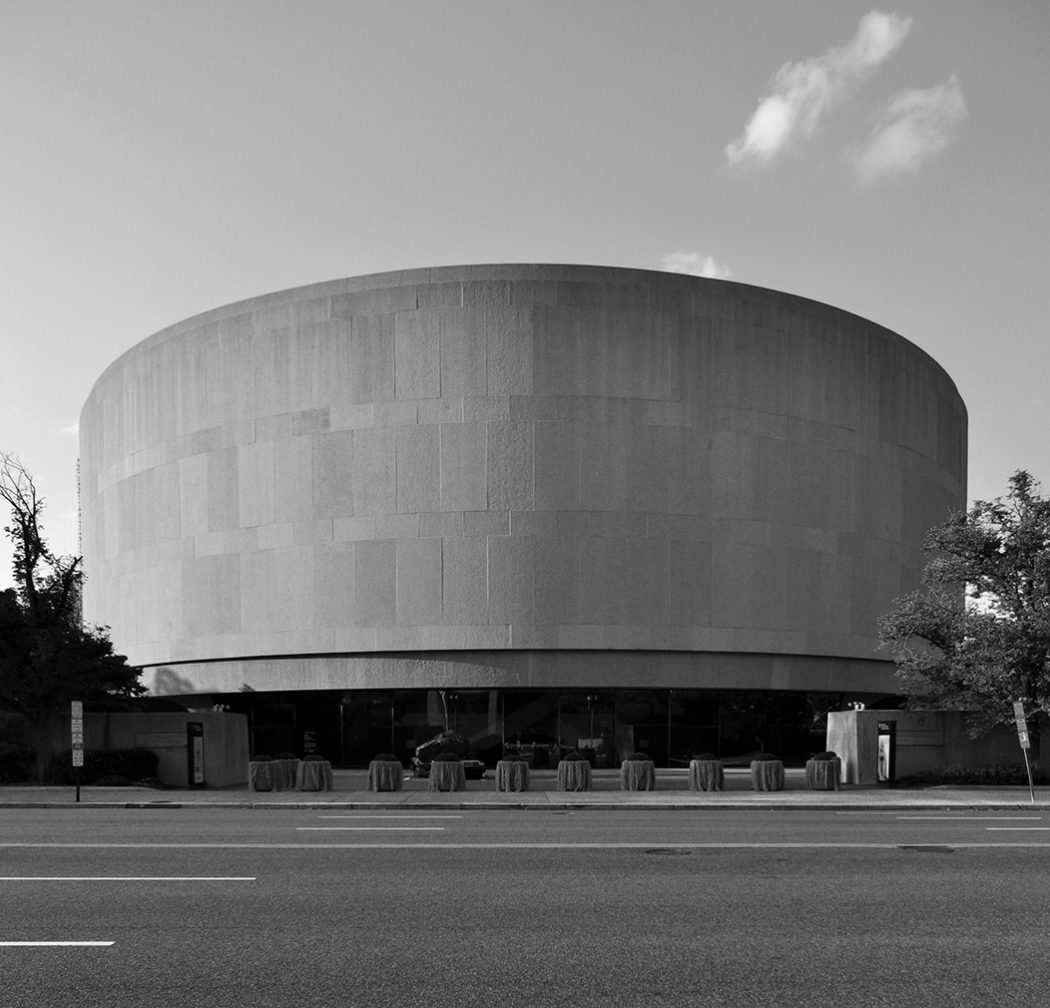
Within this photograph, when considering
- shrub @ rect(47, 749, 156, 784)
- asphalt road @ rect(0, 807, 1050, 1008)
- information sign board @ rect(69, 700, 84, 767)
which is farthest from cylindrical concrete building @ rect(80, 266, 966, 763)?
asphalt road @ rect(0, 807, 1050, 1008)

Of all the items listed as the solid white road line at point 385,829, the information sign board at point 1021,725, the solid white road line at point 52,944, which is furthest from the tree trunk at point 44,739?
the information sign board at point 1021,725

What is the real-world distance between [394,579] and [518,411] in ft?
26.4

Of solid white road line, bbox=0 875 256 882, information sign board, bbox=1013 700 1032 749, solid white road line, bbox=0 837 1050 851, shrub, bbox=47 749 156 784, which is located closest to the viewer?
solid white road line, bbox=0 875 256 882

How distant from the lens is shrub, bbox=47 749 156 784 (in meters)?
32.7

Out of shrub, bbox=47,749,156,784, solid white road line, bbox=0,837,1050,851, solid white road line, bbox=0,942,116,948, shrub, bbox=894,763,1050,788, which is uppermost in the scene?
solid white road line, bbox=0,942,116,948

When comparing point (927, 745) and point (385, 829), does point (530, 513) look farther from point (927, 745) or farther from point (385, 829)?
point (385, 829)

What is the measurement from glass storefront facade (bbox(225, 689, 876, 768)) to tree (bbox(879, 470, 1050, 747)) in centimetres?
1148

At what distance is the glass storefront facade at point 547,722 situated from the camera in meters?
42.6

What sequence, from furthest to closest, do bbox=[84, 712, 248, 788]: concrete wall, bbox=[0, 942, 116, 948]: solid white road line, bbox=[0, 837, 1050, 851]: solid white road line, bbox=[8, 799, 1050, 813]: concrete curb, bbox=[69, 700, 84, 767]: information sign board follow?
1. bbox=[84, 712, 248, 788]: concrete wall
2. bbox=[69, 700, 84, 767]: information sign board
3. bbox=[8, 799, 1050, 813]: concrete curb
4. bbox=[0, 837, 1050, 851]: solid white road line
5. bbox=[0, 942, 116, 948]: solid white road line

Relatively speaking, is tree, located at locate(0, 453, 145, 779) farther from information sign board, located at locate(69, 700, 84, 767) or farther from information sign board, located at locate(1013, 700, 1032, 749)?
information sign board, located at locate(1013, 700, 1032, 749)

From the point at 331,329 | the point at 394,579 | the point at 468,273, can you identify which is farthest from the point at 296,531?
the point at 468,273

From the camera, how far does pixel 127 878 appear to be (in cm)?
1282

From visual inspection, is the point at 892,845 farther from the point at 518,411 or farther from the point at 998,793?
the point at 518,411

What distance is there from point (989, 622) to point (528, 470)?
17726mm
